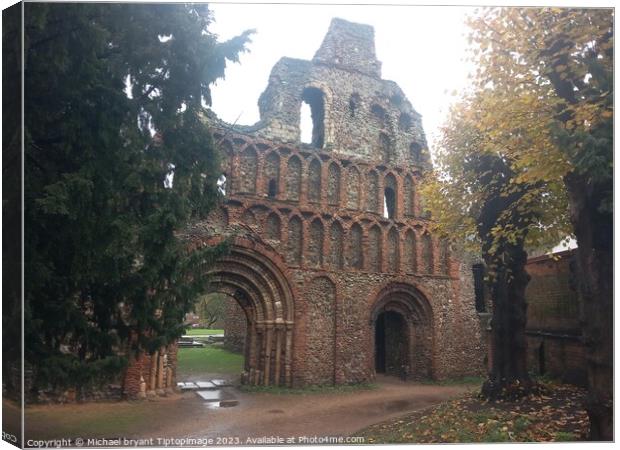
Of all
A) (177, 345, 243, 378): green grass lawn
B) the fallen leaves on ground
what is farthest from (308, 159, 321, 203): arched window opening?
(177, 345, 243, 378): green grass lawn

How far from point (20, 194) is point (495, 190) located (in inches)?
334

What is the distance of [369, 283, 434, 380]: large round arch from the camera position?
14.1m

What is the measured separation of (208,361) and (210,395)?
7.42 meters

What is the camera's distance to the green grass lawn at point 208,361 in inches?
625

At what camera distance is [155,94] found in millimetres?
6465

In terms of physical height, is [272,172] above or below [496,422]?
above

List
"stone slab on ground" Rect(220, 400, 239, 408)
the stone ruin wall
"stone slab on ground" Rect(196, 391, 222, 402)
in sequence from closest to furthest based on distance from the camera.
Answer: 1. "stone slab on ground" Rect(220, 400, 239, 408)
2. "stone slab on ground" Rect(196, 391, 222, 402)
3. the stone ruin wall

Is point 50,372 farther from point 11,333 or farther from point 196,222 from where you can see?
point 196,222

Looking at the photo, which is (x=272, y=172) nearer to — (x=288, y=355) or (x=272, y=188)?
(x=272, y=188)

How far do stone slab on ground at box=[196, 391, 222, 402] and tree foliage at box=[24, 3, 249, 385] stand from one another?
16.0ft

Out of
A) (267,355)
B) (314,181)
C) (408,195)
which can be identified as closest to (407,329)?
(408,195)

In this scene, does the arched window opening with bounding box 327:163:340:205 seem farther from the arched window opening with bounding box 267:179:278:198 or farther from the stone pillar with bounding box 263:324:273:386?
the stone pillar with bounding box 263:324:273:386

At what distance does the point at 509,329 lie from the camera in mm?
10086

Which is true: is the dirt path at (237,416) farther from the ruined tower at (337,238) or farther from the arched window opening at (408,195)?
the arched window opening at (408,195)
